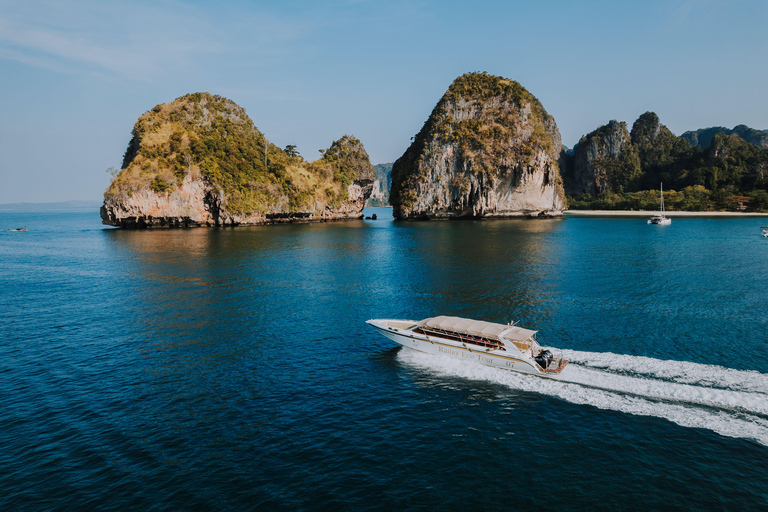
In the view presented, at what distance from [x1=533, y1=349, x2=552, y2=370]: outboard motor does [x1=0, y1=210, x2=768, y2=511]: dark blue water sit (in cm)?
148

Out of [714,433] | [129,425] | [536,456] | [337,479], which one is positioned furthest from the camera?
[129,425]

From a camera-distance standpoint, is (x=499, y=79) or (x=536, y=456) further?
(x=499, y=79)

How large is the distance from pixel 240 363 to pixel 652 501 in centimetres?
2749

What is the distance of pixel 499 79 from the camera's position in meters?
194

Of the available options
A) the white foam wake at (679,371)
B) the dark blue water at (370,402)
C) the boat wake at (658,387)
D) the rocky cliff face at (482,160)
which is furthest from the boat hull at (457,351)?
the rocky cliff face at (482,160)

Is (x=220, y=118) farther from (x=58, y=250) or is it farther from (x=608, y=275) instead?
(x=608, y=275)

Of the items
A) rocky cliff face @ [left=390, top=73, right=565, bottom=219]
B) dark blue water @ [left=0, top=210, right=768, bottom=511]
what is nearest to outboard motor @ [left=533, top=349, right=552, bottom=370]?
dark blue water @ [left=0, top=210, right=768, bottom=511]

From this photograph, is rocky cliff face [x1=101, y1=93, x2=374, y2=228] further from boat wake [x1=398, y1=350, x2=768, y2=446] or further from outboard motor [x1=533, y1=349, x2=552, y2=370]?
outboard motor [x1=533, y1=349, x2=552, y2=370]

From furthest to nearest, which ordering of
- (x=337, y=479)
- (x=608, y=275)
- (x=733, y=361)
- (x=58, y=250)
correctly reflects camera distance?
(x=58, y=250) < (x=608, y=275) < (x=733, y=361) < (x=337, y=479)

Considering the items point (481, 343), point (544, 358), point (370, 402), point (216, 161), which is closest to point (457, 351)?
point (481, 343)

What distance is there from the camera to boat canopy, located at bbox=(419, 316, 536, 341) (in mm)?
31812

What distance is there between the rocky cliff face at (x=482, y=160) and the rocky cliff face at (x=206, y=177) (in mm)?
46030

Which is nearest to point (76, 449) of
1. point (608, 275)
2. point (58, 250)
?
point (608, 275)

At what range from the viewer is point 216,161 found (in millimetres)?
158125
